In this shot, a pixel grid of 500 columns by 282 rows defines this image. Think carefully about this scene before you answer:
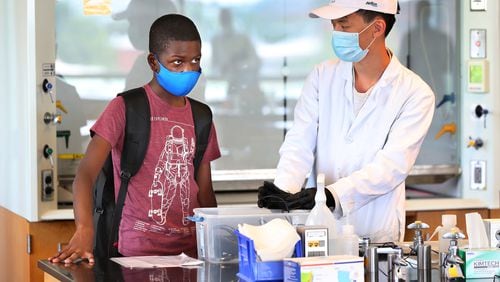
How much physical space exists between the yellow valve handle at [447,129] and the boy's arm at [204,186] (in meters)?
2.63

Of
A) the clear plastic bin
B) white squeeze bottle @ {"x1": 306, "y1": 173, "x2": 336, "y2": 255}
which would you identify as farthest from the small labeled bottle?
the clear plastic bin

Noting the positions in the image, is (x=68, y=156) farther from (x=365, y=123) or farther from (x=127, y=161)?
(x=365, y=123)

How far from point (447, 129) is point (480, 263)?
10.2 ft

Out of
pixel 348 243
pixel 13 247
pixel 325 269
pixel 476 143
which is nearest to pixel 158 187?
pixel 348 243

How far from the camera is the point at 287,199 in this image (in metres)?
2.97

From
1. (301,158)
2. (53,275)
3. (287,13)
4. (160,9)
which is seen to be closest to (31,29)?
(160,9)

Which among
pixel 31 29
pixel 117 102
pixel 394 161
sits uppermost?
pixel 31 29

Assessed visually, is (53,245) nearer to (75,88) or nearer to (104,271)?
(75,88)

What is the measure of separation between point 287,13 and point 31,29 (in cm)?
158

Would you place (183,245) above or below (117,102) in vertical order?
below

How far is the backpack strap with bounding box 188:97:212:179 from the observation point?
3.37 metres

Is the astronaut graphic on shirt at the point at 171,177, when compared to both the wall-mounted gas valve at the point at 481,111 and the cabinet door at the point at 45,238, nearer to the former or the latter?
the cabinet door at the point at 45,238

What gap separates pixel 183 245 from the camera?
3234 millimetres

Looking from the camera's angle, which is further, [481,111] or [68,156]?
[481,111]
